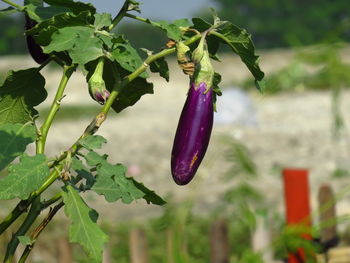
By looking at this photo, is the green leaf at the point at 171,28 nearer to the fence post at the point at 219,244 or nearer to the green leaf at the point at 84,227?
the green leaf at the point at 84,227

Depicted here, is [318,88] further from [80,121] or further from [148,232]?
[148,232]

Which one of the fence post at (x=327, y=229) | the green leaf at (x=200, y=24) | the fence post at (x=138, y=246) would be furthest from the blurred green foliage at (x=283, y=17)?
the green leaf at (x=200, y=24)

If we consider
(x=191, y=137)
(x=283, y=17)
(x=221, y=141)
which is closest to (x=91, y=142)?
(x=191, y=137)

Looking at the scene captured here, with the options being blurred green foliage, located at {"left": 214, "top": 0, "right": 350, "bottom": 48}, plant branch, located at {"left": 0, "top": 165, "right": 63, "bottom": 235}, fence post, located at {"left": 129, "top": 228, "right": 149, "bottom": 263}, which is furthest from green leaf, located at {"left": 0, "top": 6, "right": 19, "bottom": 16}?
blurred green foliage, located at {"left": 214, "top": 0, "right": 350, "bottom": 48}

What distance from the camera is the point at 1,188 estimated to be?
1.03 metres

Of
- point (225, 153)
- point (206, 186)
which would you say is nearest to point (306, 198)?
point (225, 153)

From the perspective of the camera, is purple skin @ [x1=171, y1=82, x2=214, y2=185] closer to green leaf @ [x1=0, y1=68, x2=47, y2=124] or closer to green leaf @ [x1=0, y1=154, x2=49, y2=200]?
green leaf @ [x1=0, y1=154, x2=49, y2=200]

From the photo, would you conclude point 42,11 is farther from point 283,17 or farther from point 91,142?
point 283,17

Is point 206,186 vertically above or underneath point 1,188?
underneath

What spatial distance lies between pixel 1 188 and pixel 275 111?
14.5 meters

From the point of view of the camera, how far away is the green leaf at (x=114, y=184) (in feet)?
3.55

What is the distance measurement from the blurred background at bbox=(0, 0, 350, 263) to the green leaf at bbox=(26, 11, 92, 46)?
0.26m

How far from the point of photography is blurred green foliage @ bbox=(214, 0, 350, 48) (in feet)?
109

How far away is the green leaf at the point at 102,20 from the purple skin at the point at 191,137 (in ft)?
0.51
